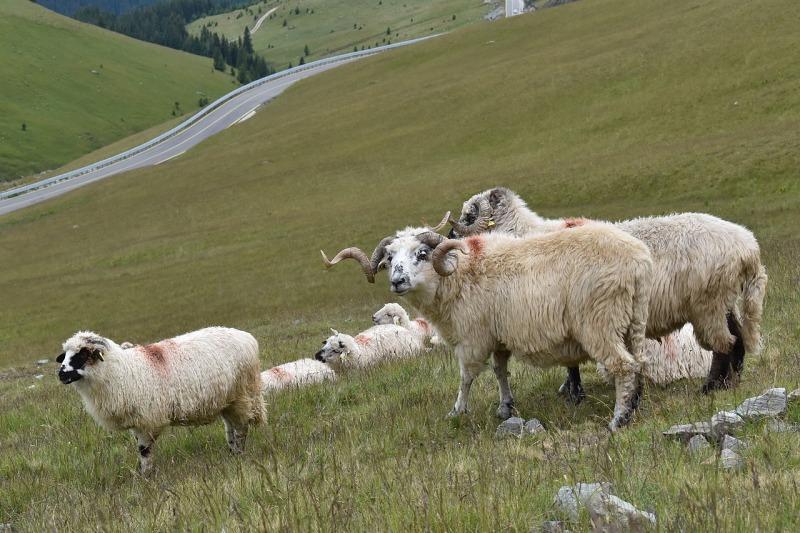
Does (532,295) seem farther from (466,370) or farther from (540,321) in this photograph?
(466,370)

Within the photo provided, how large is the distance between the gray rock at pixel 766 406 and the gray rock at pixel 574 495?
2.25 metres

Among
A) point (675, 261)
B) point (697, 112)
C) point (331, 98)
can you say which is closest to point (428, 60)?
point (331, 98)

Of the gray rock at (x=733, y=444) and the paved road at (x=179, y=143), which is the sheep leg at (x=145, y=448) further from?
the paved road at (x=179, y=143)

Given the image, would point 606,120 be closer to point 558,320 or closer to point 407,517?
point 558,320

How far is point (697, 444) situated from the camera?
5.66 m

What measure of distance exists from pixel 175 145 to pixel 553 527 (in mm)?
88456

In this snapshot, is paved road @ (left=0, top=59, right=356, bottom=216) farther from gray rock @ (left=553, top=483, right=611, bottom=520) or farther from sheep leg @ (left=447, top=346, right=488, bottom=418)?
gray rock @ (left=553, top=483, right=611, bottom=520)

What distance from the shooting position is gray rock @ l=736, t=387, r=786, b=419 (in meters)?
6.18

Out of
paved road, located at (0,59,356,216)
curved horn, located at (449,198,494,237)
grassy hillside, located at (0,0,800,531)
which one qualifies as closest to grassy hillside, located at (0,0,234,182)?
paved road, located at (0,59,356,216)

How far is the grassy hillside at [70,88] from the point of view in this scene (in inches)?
4323

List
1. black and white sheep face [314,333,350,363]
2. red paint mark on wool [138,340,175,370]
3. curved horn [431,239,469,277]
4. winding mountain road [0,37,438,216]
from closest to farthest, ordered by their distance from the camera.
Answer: curved horn [431,239,469,277], red paint mark on wool [138,340,175,370], black and white sheep face [314,333,350,363], winding mountain road [0,37,438,216]

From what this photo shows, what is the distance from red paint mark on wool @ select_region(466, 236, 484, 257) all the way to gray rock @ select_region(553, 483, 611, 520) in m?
5.34

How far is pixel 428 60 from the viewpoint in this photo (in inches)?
3073

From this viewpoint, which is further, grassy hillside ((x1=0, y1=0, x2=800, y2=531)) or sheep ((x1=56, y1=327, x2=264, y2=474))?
sheep ((x1=56, y1=327, x2=264, y2=474))
